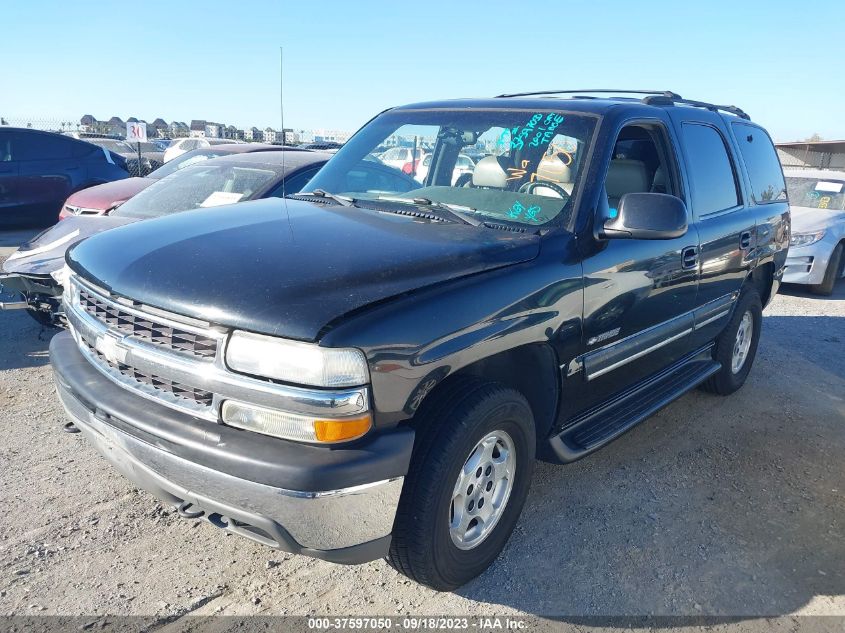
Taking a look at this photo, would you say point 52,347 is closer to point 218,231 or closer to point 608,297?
point 218,231

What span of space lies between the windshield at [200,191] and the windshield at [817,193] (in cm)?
779

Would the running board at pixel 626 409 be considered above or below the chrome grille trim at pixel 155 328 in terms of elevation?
below

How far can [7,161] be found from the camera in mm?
10328

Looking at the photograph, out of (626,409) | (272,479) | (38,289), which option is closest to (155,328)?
(272,479)

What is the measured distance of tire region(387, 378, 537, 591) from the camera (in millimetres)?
2422

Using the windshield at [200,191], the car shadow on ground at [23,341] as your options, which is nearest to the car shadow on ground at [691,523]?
the windshield at [200,191]

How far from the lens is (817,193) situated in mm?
9953

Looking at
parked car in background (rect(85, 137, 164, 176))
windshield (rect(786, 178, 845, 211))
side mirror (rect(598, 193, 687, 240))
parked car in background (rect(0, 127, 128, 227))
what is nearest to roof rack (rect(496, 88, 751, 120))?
side mirror (rect(598, 193, 687, 240))

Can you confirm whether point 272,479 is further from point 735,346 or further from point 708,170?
point 735,346

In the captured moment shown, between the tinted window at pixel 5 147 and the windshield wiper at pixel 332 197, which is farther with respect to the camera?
the tinted window at pixel 5 147

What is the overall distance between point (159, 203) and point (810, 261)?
7.93m

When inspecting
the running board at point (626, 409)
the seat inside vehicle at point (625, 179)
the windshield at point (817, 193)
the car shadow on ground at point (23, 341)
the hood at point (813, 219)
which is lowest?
the car shadow on ground at point (23, 341)

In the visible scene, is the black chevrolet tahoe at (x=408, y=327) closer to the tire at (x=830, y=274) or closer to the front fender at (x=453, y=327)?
the front fender at (x=453, y=327)

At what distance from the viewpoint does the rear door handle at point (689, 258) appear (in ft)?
12.6
